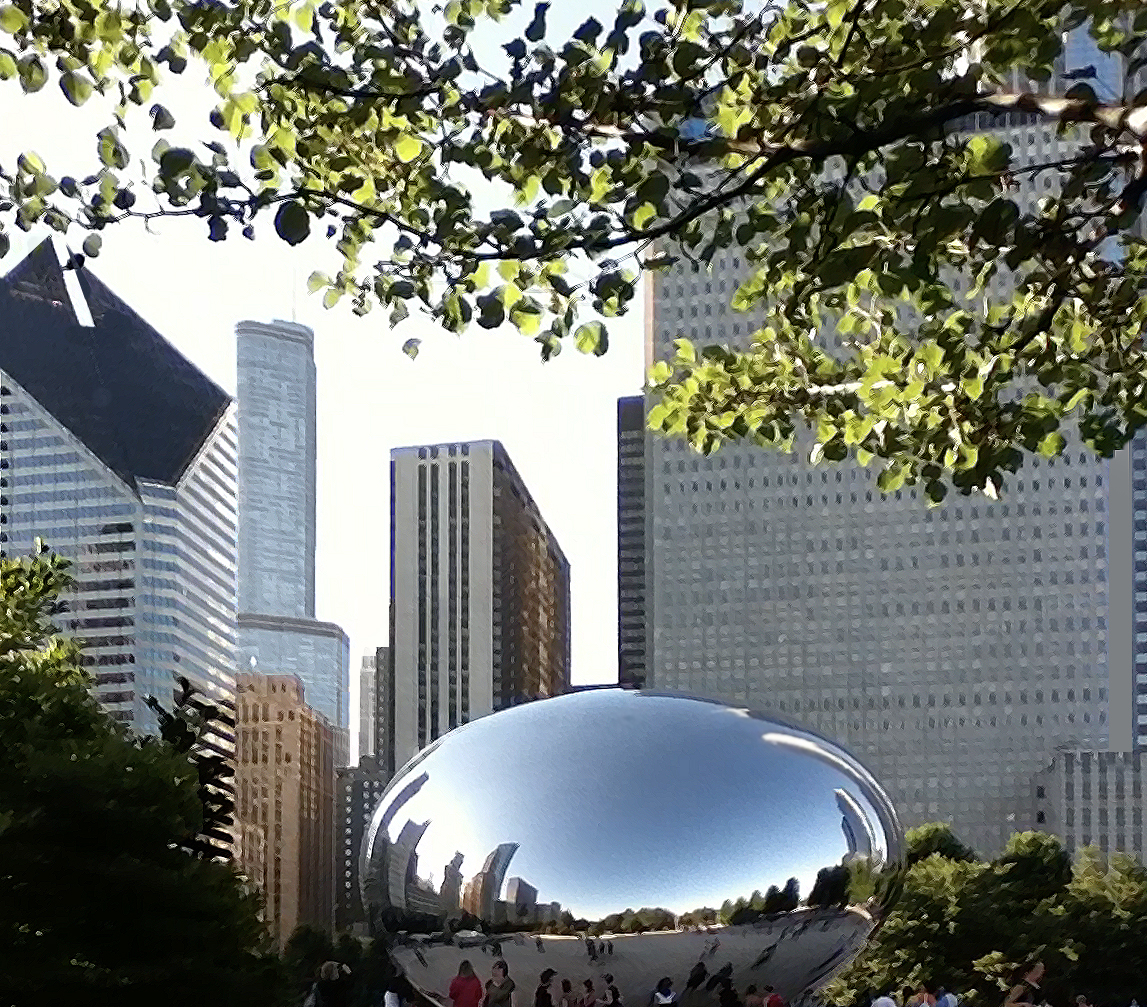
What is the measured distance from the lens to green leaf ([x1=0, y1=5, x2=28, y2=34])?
6.51 m

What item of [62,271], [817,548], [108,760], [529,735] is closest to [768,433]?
[62,271]

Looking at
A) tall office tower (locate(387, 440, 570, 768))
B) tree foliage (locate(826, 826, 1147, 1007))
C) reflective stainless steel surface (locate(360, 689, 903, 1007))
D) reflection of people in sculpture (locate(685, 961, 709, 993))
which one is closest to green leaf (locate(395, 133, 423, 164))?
reflective stainless steel surface (locate(360, 689, 903, 1007))

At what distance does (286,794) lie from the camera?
138 meters

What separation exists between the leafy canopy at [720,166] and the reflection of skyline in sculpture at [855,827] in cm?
724

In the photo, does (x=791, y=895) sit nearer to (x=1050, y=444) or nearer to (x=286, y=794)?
(x=1050, y=444)

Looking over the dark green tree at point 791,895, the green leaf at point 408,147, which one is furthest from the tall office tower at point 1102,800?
the green leaf at point 408,147

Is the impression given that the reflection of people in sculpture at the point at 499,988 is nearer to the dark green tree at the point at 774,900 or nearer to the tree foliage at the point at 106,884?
the dark green tree at the point at 774,900

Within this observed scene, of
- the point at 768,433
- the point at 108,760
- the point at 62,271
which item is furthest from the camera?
the point at 108,760

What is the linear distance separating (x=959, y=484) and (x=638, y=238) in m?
2.09

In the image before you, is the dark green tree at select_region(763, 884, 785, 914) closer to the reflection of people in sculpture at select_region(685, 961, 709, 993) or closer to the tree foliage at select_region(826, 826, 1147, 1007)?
the reflection of people in sculpture at select_region(685, 961, 709, 993)

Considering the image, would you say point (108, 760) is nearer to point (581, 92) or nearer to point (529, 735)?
point (529, 735)

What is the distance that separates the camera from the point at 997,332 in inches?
285

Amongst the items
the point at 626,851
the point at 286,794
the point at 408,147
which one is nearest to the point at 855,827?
the point at 626,851

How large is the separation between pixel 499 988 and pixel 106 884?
731cm
